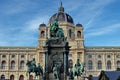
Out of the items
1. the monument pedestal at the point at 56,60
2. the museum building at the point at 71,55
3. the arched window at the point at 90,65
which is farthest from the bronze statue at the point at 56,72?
the arched window at the point at 90,65

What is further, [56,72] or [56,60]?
[56,60]

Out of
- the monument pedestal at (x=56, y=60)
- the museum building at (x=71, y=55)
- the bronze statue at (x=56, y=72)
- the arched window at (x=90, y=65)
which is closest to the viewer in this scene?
the bronze statue at (x=56, y=72)

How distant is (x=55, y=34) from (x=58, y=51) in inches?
118

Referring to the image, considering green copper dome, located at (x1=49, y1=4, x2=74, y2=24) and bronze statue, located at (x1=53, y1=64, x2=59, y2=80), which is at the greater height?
green copper dome, located at (x1=49, y1=4, x2=74, y2=24)

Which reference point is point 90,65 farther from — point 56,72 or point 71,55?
point 56,72

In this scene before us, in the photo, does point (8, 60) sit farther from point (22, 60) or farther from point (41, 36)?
point (41, 36)

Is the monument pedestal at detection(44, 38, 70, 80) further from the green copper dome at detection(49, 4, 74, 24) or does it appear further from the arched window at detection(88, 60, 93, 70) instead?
the green copper dome at detection(49, 4, 74, 24)

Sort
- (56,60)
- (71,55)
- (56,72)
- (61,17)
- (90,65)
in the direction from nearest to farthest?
(56,72) < (56,60) < (71,55) < (90,65) < (61,17)

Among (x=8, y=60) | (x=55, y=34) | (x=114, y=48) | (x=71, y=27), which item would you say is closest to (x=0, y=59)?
(x=8, y=60)

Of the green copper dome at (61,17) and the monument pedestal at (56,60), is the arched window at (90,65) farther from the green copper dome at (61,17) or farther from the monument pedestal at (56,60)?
the monument pedestal at (56,60)

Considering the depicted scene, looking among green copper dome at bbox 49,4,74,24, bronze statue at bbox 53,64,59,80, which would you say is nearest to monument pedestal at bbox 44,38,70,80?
bronze statue at bbox 53,64,59,80

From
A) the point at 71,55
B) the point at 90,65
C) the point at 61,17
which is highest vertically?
the point at 61,17

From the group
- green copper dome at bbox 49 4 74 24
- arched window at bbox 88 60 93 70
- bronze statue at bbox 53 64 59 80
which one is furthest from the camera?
green copper dome at bbox 49 4 74 24

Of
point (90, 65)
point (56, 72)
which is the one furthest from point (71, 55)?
point (56, 72)
